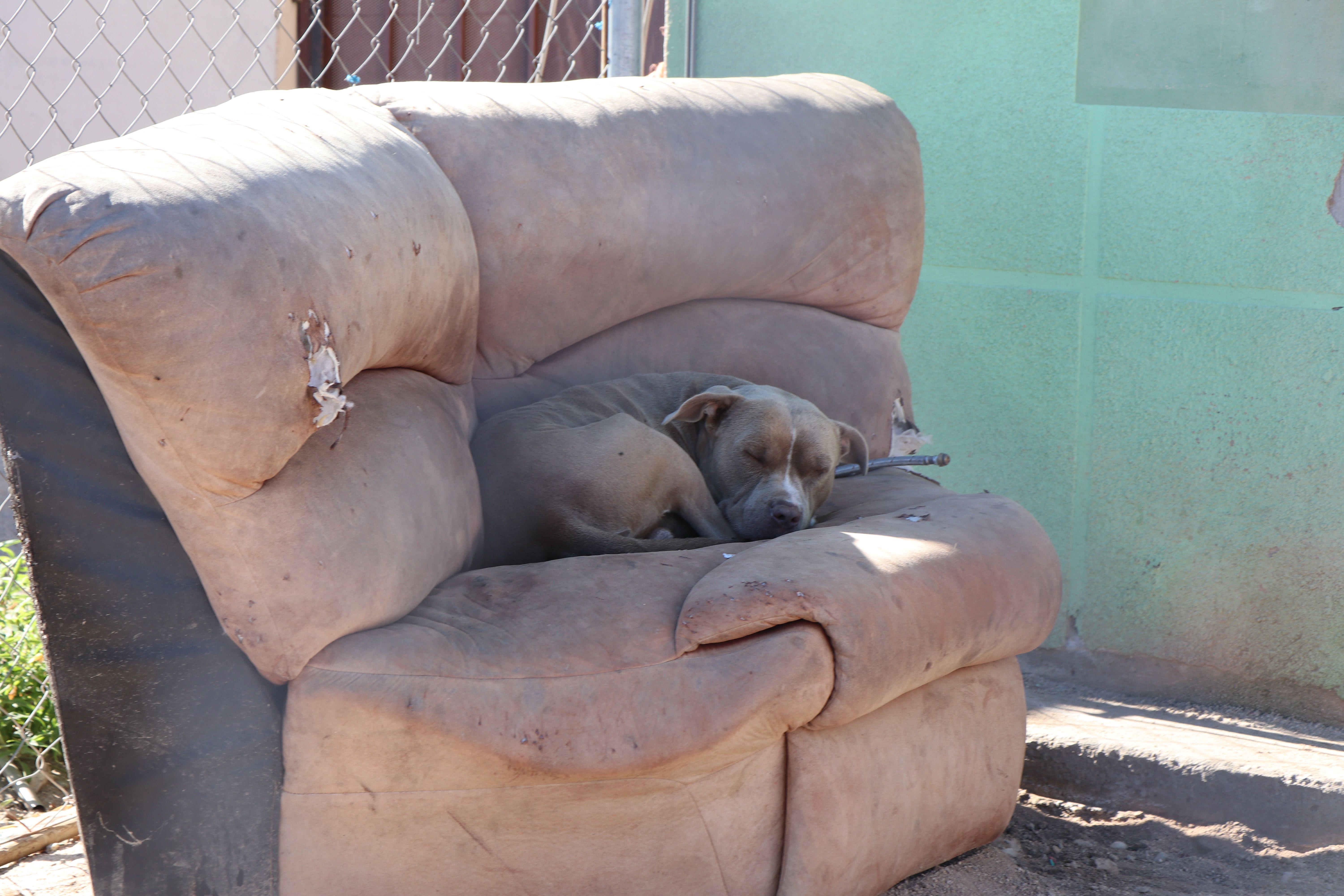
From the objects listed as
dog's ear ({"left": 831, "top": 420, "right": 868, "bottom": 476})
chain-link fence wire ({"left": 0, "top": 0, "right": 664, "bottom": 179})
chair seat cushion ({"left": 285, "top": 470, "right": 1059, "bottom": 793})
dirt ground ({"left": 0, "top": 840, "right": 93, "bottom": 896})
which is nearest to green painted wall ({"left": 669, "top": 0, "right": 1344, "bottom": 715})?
dog's ear ({"left": 831, "top": 420, "right": 868, "bottom": 476})

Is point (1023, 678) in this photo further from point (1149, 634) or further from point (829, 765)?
point (829, 765)

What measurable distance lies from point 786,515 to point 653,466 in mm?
471

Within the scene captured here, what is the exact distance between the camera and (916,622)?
87.6 inches

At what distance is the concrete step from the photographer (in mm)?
3061

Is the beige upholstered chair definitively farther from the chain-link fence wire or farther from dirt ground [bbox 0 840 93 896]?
the chain-link fence wire

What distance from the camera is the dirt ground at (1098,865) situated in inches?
103

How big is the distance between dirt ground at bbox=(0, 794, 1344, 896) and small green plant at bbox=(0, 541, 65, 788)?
17.6 inches

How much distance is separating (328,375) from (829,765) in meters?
1.23

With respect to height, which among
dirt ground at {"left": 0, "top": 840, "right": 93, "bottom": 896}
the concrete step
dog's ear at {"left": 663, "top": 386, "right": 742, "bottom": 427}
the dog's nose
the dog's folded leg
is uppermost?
dog's ear at {"left": 663, "top": 386, "right": 742, "bottom": 427}

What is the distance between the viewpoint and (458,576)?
89.9 inches

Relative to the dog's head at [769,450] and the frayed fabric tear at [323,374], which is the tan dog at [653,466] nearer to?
the dog's head at [769,450]

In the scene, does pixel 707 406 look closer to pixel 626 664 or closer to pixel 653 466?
pixel 653 466

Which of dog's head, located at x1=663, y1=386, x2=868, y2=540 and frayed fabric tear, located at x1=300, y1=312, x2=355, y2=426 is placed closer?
frayed fabric tear, located at x1=300, y1=312, x2=355, y2=426

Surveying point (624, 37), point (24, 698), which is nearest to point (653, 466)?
point (624, 37)
